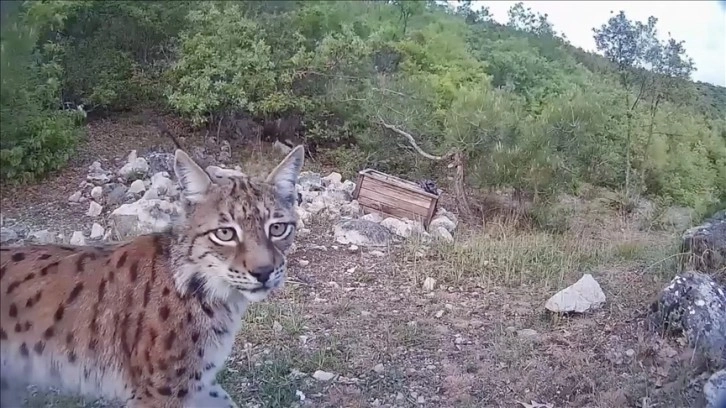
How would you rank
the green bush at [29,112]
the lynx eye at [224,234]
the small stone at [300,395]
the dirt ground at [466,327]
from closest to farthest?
the green bush at [29,112], the lynx eye at [224,234], the small stone at [300,395], the dirt ground at [466,327]

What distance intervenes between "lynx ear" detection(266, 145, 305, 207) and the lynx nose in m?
0.21

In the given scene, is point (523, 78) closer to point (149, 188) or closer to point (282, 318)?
point (282, 318)

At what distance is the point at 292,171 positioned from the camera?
7.36 feet

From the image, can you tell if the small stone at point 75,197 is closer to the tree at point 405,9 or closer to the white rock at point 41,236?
the white rock at point 41,236

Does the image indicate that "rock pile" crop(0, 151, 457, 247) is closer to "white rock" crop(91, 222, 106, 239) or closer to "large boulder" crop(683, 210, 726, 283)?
"white rock" crop(91, 222, 106, 239)

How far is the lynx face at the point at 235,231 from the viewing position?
6.89 ft

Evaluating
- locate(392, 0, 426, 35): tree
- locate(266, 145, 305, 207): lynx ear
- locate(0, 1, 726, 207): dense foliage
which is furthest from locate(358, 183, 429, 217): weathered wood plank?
locate(266, 145, 305, 207): lynx ear

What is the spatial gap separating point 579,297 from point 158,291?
1.79 m

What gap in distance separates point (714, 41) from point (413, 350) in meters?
1.60

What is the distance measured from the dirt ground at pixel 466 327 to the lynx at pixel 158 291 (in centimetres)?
28

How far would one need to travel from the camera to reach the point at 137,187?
2.51 metres

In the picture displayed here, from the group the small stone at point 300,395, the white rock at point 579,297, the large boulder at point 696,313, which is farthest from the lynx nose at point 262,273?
the large boulder at point 696,313

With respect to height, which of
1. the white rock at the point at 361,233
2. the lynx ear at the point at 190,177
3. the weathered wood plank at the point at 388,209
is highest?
the lynx ear at the point at 190,177

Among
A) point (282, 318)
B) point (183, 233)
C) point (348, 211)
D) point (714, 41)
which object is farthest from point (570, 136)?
point (183, 233)
